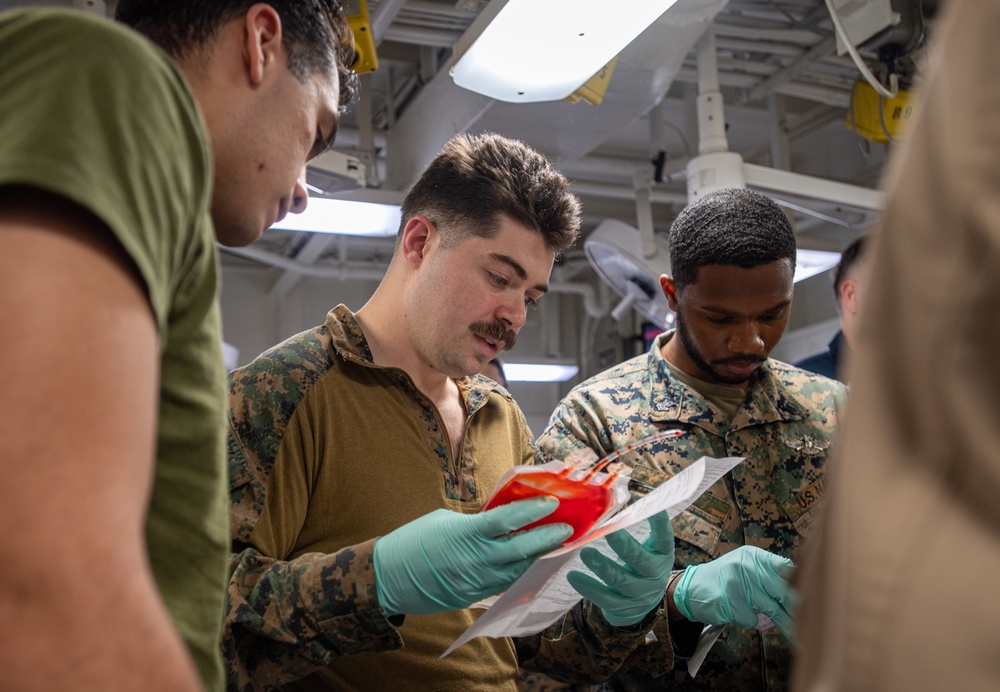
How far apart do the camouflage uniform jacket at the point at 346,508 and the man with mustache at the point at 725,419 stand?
22 cm

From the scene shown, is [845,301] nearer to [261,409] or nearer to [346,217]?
[346,217]

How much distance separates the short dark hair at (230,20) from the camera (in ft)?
2.98

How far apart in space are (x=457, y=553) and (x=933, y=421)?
96cm

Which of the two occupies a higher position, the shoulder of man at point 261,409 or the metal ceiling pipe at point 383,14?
the metal ceiling pipe at point 383,14

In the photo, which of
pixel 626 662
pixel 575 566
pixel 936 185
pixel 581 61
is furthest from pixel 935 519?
pixel 581 61

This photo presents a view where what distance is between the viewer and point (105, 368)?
21.1 inches

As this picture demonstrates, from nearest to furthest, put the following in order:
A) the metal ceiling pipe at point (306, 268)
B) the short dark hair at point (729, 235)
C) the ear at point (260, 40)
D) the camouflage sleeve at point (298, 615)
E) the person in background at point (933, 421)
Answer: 1. the person in background at point (933, 421)
2. the ear at point (260, 40)
3. the camouflage sleeve at point (298, 615)
4. the short dark hair at point (729, 235)
5. the metal ceiling pipe at point (306, 268)

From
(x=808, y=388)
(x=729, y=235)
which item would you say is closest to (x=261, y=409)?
(x=729, y=235)

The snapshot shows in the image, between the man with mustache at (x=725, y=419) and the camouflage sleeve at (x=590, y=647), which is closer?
the camouflage sleeve at (x=590, y=647)

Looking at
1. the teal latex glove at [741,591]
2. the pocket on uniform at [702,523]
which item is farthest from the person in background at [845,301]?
the teal latex glove at [741,591]

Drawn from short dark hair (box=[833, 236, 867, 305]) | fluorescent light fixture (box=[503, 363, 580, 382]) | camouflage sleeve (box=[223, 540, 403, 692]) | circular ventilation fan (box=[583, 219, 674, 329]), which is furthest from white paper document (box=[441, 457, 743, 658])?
fluorescent light fixture (box=[503, 363, 580, 382])

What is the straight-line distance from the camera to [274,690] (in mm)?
1538

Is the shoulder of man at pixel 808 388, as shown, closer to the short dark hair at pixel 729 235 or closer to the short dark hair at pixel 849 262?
the short dark hair at pixel 729 235

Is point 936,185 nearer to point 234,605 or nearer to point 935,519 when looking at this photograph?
point 935,519
